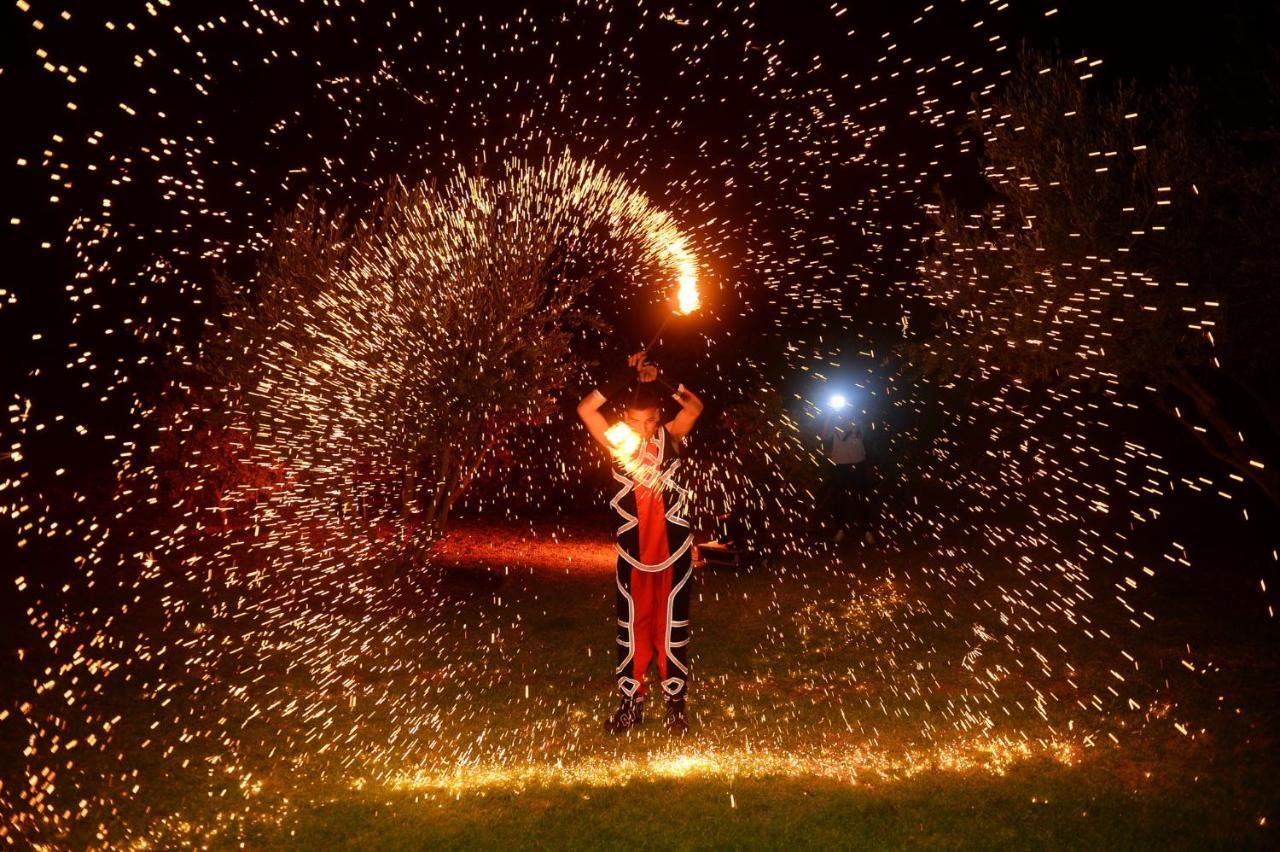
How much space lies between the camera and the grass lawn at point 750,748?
5484 mm

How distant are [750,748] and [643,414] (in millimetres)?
2288

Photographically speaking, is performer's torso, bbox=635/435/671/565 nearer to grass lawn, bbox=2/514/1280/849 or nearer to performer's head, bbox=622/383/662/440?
performer's head, bbox=622/383/662/440

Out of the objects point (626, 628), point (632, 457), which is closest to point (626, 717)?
point (626, 628)

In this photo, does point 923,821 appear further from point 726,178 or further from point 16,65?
point 16,65

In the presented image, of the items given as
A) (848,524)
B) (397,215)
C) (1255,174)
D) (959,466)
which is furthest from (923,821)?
(959,466)

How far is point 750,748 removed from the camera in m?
6.78

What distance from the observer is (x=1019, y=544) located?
16062 millimetres

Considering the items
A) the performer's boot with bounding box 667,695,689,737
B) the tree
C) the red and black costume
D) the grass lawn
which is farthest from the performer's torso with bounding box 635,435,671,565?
the tree

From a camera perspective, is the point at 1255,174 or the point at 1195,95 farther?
the point at 1195,95

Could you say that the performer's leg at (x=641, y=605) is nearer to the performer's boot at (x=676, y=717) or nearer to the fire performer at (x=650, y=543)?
the fire performer at (x=650, y=543)

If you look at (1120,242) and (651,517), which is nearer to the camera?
(651,517)

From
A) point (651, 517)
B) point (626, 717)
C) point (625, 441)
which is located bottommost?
point (626, 717)

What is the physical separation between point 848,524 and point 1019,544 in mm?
2610

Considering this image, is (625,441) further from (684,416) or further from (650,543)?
(650,543)
